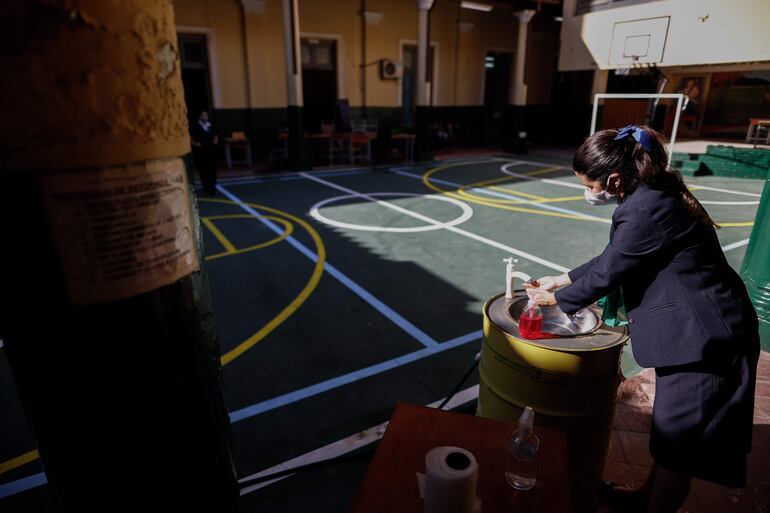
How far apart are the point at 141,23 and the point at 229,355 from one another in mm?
3652

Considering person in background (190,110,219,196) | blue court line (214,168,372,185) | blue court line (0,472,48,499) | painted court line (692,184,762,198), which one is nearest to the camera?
blue court line (0,472,48,499)

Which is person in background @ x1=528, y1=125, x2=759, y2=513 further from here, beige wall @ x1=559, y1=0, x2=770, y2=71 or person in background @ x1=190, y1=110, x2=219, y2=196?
beige wall @ x1=559, y1=0, x2=770, y2=71

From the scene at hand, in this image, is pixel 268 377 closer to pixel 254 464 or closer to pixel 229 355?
pixel 229 355

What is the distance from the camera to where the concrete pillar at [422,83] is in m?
15.1

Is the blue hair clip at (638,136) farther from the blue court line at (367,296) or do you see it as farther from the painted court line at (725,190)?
the painted court line at (725,190)

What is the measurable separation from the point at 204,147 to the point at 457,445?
984 cm

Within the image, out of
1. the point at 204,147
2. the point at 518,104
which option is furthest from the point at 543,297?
the point at 518,104

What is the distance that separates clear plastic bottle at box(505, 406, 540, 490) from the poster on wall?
918 inches

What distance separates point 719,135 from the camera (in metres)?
20.1

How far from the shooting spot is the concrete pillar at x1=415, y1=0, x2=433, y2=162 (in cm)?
1510

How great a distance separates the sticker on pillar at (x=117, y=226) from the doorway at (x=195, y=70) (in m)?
14.7

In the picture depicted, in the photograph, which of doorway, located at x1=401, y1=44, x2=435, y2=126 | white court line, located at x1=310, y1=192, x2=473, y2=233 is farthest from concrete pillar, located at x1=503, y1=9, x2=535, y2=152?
white court line, located at x1=310, y1=192, x2=473, y2=233

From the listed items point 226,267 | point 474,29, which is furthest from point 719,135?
point 226,267

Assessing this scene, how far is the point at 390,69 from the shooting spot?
57.5 feet
